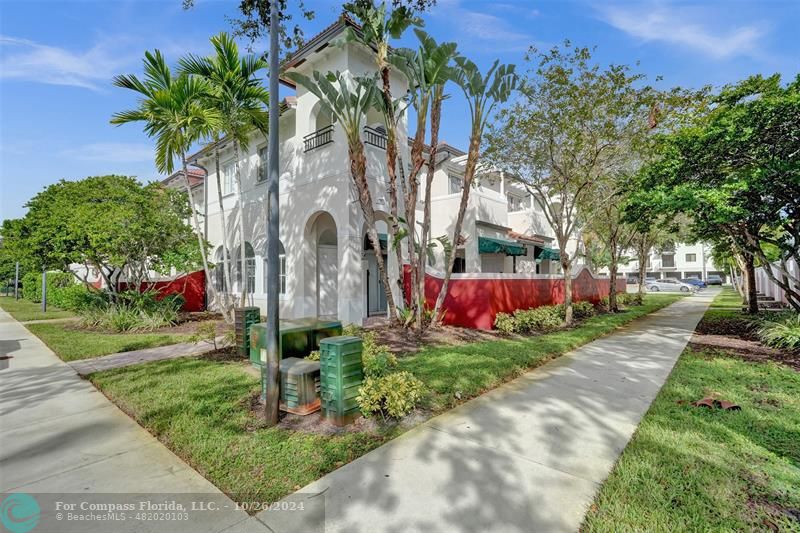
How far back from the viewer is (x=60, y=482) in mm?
3633

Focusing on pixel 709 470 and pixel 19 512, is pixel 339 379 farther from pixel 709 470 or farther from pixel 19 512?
pixel 709 470

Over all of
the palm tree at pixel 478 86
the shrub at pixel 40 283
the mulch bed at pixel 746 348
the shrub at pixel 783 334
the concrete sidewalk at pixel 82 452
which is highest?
the palm tree at pixel 478 86

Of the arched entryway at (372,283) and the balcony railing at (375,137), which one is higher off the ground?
the balcony railing at (375,137)

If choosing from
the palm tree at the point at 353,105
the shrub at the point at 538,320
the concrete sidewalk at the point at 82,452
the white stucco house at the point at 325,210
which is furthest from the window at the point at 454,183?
the concrete sidewalk at the point at 82,452

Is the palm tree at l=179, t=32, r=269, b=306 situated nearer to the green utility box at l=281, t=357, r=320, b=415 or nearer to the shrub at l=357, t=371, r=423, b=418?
the green utility box at l=281, t=357, r=320, b=415

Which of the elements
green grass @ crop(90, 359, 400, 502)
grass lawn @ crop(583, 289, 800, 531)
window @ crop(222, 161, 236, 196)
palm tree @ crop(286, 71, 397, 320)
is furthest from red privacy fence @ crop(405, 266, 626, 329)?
window @ crop(222, 161, 236, 196)

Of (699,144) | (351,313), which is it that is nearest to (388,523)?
(351,313)

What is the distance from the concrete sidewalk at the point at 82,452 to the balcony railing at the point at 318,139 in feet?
31.8

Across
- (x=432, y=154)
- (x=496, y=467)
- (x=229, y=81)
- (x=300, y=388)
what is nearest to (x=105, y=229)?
(x=229, y=81)

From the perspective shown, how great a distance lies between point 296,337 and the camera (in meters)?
5.75

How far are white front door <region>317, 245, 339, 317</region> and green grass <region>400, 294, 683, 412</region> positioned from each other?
7.37 metres

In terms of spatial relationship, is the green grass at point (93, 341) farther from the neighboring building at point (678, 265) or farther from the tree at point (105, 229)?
the neighboring building at point (678, 265)

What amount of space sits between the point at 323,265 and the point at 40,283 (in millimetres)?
26706

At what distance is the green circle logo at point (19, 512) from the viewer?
3.05m
